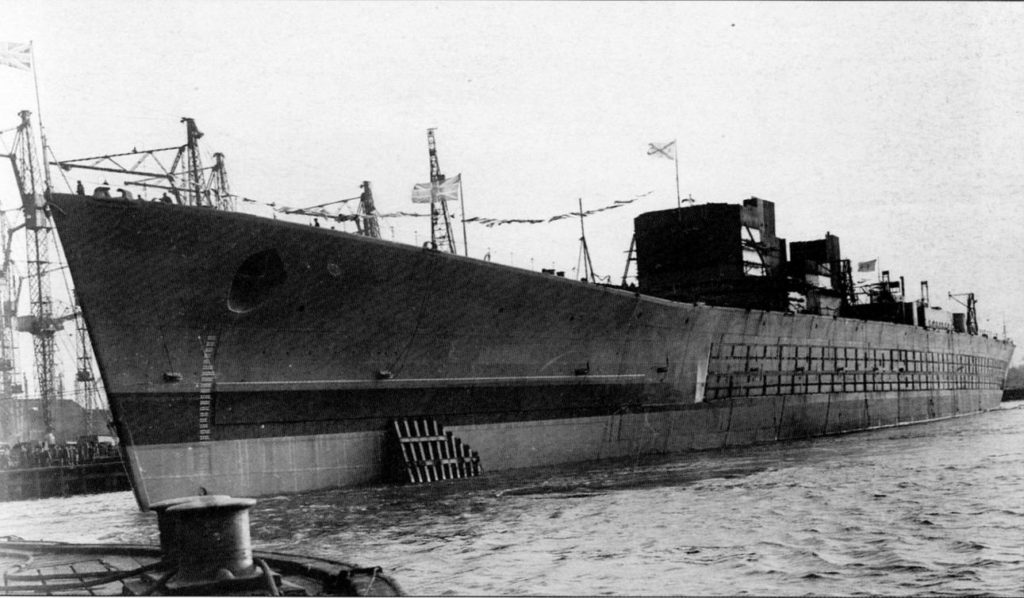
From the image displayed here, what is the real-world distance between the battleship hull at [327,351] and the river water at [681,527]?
31.8 inches

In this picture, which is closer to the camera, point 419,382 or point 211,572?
point 211,572

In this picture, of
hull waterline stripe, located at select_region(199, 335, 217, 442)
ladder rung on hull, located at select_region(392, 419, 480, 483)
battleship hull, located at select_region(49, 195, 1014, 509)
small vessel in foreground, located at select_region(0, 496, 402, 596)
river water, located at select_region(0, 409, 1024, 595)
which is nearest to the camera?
small vessel in foreground, located at select_region(0, 496, 402, 596)

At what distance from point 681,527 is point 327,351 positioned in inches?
246

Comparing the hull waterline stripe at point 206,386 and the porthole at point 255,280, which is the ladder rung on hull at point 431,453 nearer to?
the hull waterline stripe at point 206,386

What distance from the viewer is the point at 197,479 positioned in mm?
13086

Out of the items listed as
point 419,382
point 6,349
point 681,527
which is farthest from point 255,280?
point 6,349

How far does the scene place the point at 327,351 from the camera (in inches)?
547

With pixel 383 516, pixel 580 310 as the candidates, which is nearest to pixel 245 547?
pixel 383 516

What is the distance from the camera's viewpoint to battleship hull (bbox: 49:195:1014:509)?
12.7m

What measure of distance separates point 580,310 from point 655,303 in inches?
90.5

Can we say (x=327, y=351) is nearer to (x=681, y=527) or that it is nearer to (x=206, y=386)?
(x=206, y=386)

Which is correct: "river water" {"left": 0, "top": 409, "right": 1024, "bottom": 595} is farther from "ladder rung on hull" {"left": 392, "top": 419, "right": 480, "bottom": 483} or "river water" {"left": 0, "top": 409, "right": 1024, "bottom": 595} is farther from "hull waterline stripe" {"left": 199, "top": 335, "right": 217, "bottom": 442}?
"hull waterline stripe" {"left": 199, "top": 335, "right": 217, "bottom": 442}

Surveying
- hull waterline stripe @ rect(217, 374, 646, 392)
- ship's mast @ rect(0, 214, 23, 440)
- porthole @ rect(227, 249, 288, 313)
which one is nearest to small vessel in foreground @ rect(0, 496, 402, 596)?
hull waterline stripe @ rect(217, 374, 646, 392)

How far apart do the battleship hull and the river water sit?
809 mm
